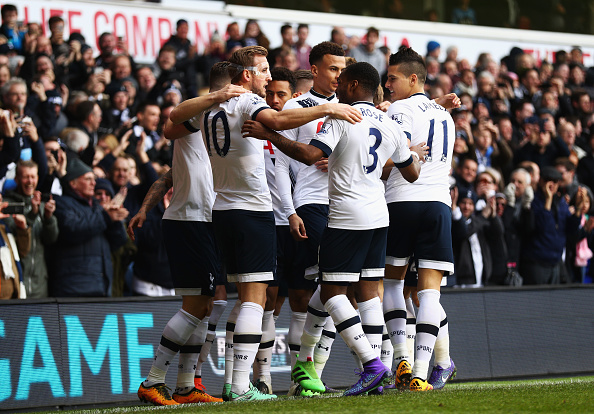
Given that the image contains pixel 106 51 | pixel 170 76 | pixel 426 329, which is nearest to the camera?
pixel 426 329

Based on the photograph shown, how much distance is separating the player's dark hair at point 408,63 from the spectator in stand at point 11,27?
7684mm

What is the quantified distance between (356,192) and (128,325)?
121 inches

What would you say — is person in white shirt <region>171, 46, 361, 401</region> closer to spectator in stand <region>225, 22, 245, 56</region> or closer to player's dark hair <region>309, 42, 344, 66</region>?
player's dark hair <region>309, 42, 344, 66</region>

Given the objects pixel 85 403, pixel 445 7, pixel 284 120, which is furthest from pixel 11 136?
pixel 445 7

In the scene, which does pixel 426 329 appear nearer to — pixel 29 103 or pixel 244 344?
pixel 244 344

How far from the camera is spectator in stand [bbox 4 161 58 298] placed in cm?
861

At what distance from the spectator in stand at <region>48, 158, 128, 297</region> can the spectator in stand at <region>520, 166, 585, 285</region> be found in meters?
5.68

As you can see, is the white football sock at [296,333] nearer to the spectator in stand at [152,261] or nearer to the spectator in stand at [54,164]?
the spectator in stand at [152,261]

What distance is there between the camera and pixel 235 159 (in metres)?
6.26

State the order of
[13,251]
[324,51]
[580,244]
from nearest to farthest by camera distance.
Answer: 1. [324,51]
2. [13,251]
3. [580,244]

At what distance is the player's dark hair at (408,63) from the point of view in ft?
22.9

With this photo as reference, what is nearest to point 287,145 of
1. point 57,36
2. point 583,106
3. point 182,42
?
point 57,36

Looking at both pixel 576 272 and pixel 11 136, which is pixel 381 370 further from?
pixel 576 272

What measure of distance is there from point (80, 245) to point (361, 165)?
12.3ft
